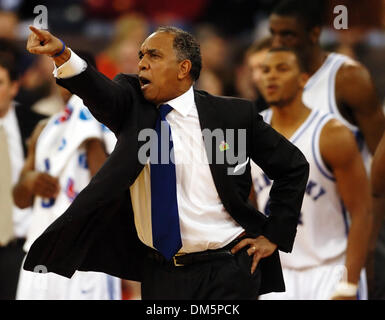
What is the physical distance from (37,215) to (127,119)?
68.4 inches

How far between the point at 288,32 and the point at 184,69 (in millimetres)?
1995

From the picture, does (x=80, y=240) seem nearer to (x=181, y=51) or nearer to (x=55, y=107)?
(x=181, y=51)

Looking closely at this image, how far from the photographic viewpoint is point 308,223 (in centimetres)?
527

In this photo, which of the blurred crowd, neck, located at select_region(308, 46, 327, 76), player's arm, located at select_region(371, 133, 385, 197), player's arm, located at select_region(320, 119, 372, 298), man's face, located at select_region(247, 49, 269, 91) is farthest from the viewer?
the blurred crowd

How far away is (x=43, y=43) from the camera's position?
11.5 feet

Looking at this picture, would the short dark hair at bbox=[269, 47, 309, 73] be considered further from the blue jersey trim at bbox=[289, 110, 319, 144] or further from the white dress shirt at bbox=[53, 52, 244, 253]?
the white dress shirt at bbox=[53, 52, 244, 253]

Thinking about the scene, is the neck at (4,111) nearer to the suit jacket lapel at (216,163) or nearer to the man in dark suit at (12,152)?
the man in dark suit at (12,152)

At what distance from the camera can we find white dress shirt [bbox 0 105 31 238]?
6.02 meters

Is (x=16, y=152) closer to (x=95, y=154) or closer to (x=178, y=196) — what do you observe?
(x=95, y=154)

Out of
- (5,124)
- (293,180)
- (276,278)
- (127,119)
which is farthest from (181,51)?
(5,124)

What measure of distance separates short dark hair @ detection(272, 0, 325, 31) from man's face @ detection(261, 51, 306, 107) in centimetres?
64

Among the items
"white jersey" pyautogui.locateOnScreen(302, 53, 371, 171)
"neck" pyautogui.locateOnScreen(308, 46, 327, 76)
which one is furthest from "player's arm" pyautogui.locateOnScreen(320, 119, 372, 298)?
"neck" pyautogui.locateOnScreen(308, 46, 327, 76)

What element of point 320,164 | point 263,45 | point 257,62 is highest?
point 263,45

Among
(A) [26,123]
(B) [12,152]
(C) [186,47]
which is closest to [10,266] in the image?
(B) [12,152]
